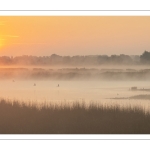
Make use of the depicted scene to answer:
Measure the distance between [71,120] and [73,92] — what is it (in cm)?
27

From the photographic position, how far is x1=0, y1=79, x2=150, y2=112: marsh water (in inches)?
174

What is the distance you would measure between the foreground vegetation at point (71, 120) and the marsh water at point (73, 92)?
59mm

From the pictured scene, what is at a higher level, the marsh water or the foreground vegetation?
the marsh water

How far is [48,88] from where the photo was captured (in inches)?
175

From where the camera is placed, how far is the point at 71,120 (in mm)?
4434

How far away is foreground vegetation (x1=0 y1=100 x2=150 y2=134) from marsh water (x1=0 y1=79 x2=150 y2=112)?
6cm

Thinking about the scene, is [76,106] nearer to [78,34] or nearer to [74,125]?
[74,125]

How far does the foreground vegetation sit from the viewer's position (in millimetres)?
4406

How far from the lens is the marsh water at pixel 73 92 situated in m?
4.42

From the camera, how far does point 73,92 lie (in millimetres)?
4418

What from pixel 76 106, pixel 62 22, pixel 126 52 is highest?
pixel 62 22

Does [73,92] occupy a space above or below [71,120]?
above
